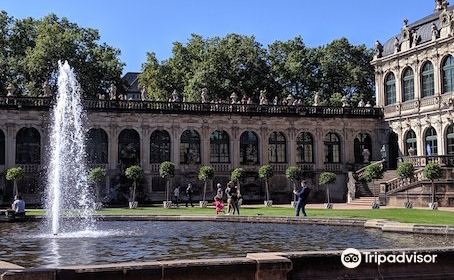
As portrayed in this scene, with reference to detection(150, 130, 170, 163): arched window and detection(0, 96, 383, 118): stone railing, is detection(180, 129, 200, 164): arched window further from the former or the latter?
detection(0, 96, 383, 118): stone railing

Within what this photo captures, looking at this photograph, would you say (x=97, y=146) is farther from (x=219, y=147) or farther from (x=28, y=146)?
(x=219, y=147)

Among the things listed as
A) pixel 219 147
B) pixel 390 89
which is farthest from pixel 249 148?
pixel 390 89

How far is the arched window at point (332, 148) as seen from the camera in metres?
58.9

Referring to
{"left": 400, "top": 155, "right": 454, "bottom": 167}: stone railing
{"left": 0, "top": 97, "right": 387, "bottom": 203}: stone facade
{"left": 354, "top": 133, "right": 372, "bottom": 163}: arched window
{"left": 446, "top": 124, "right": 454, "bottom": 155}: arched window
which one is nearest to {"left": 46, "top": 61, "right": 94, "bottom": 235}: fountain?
{"left": 0, "top": 97, "right": 387, "bottom": 203}: stone facade

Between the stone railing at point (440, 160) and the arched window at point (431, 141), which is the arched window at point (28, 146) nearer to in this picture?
the stone railing at point (440, 160)

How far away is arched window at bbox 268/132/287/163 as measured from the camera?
5719 cm

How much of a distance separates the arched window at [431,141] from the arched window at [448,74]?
3.66 metres

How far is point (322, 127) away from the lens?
191 feet

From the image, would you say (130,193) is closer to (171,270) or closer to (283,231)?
(283,231)

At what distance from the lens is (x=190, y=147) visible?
55.0m

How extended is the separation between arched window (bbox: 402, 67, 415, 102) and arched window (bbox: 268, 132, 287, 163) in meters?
11.5

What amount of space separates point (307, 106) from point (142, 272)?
4862 cm

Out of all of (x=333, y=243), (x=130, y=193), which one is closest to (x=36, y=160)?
(x=130, y=193)

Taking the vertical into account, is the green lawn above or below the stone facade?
below
